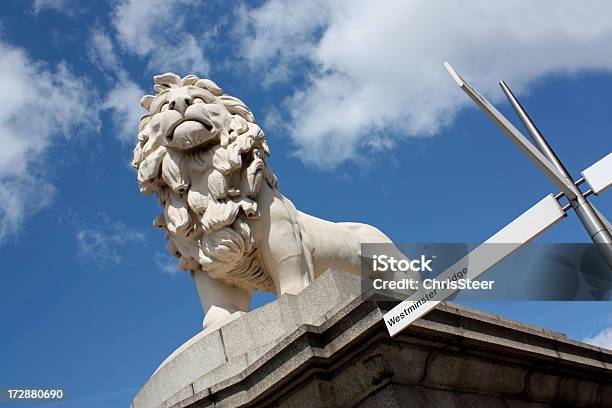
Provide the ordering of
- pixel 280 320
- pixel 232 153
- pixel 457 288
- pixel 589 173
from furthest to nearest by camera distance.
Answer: pixel 232 153, pixel 280 320, pixel 457 288, pixel 589 173

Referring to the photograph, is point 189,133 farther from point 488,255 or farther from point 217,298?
point 488,255

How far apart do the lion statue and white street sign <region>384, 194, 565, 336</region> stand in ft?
7.43

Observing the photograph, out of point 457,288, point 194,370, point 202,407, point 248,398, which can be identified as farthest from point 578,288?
point 194,370

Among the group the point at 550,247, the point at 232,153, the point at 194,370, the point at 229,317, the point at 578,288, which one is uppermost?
the point at 232,153

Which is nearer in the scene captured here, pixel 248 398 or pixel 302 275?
pixel 248 398

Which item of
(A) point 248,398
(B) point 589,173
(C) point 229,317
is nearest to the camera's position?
(B) point 589,173

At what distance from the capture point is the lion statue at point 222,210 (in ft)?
21.2

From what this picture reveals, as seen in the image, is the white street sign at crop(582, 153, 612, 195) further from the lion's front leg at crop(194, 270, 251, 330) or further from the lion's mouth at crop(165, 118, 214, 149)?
the lion's mouth at crop(165, 118, 214, 149)

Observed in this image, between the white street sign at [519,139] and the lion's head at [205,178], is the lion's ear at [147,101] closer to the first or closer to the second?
the lion's head at [205,178]

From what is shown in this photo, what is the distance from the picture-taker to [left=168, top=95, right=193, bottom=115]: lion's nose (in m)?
6.85

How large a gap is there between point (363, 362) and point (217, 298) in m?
2.59

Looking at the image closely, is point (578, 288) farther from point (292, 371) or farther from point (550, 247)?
point (292, 371)

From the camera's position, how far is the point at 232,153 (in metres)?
6.67

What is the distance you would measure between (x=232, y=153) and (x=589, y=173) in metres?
3.82
